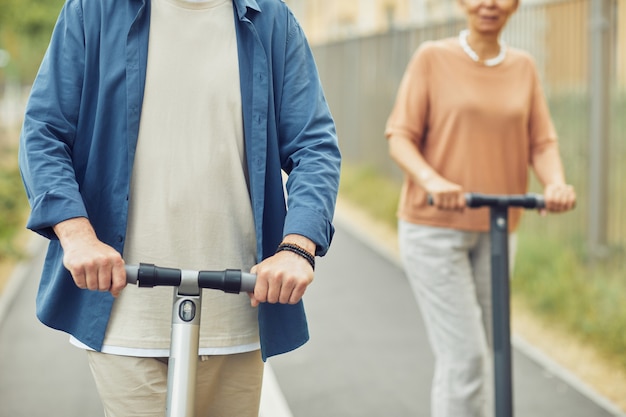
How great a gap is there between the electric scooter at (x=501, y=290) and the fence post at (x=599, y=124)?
4716mm

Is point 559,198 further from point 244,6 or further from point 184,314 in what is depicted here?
point 184,314

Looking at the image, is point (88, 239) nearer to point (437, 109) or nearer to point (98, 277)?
point (98, 277)

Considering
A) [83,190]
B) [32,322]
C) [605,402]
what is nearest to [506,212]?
[83,190]

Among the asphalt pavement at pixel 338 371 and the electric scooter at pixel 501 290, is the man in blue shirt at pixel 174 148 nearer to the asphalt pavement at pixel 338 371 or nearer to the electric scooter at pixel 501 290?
the electric scooter at pixel 501 290

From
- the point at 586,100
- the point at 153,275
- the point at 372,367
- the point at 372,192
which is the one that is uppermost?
the point at 153,275

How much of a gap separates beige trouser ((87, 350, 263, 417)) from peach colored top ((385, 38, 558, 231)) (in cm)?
175

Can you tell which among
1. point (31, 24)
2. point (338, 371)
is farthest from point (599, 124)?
point (31, 24)

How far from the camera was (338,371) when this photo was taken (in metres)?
6.68

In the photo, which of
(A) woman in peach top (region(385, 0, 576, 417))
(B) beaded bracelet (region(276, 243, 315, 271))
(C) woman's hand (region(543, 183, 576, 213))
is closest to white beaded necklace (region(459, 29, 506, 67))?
(A) woman in peach top (region(385, 0, 576, 417))

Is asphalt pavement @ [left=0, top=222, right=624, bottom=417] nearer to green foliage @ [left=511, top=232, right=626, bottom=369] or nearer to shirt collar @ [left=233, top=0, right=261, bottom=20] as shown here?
green foliage @ [left=511, top=232, right=626, bottom=369]

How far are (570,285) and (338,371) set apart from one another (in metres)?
2.39

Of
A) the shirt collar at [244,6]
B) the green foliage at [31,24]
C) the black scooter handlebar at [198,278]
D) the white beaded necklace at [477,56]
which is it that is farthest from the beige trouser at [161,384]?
the green foliage at [31,24]

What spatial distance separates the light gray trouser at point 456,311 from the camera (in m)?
4.38

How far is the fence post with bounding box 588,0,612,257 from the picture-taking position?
28.6 ft
